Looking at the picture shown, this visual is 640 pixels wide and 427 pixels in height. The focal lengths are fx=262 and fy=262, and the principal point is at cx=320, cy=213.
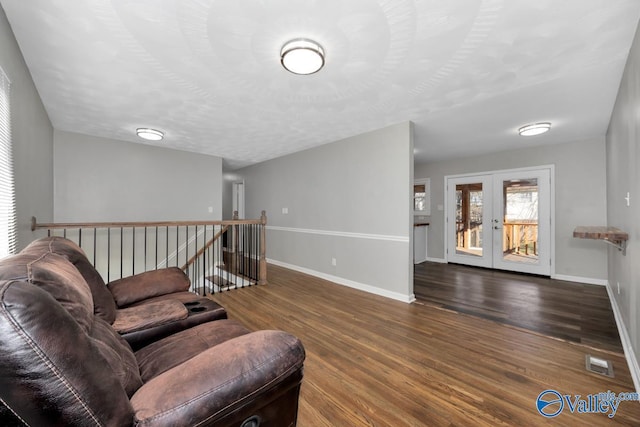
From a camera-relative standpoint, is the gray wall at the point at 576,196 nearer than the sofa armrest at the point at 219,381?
No

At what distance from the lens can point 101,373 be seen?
26.8 inches

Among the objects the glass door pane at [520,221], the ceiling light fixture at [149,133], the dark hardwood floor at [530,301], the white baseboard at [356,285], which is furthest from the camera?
the glass door pane at [520,221]

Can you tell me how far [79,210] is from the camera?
4.09m

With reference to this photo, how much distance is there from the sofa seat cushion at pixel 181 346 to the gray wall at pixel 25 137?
69.0 inches

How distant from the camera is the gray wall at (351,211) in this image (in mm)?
3521

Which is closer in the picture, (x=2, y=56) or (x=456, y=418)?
(x=456, y=418)

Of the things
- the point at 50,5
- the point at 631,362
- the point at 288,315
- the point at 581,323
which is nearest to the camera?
the point at 50,5

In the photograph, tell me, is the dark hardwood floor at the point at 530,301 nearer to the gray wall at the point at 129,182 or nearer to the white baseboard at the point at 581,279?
the white baseboard at the point at 581,279

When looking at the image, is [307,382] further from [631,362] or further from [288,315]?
[631,362]

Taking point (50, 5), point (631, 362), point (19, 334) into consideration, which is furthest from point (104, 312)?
point (631, 362)

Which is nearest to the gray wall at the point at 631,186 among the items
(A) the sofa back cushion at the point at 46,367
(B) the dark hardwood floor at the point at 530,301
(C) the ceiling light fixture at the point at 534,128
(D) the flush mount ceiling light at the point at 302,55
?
(B) the dark hardwood floor at the point at 530,301

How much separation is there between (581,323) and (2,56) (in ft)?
17.3

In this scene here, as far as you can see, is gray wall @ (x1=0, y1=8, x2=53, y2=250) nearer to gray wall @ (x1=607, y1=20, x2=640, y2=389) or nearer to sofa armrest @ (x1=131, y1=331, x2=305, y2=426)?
sofa armrest @ (x1=131, y1=331, x2=305, y2=426)

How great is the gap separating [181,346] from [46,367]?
84 centimetres
